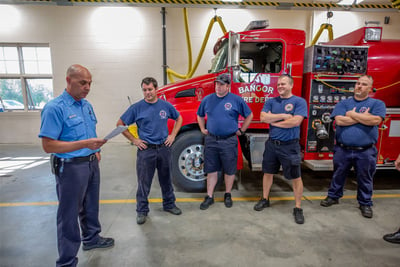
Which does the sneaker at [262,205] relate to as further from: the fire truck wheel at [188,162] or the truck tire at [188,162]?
the truck tire at [188,162]

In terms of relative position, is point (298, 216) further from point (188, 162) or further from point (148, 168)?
point (148, 168)

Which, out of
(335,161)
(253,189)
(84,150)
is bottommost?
(253,189)

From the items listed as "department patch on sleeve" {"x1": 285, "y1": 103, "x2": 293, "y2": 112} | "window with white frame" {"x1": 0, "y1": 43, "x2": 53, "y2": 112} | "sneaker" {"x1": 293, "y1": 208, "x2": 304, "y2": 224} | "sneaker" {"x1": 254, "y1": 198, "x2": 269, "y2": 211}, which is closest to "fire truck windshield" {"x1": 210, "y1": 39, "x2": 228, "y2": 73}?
"department patch on sleeve" {"x1": 285, "y1": 103, "x2": 293, "y2": 112}

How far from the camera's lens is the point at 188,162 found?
3822 millimetres

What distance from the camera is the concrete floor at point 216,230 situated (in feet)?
7.73

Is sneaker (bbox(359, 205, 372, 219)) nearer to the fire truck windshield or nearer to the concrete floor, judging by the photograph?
the concrete floor

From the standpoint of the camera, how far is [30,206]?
353 cm

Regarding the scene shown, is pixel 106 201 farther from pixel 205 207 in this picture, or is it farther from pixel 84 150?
pixel 84 150

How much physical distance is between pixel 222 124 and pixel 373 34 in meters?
3.04

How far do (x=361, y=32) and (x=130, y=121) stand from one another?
400 centimetres

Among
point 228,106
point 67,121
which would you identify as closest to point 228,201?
point 228,106

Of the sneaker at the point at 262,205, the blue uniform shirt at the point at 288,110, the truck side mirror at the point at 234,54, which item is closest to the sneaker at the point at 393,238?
the sneaker at the point at 262,205

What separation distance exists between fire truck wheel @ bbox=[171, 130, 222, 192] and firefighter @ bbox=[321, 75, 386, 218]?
1.80 m

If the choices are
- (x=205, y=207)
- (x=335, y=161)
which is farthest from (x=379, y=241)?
(x=205, y=207)
